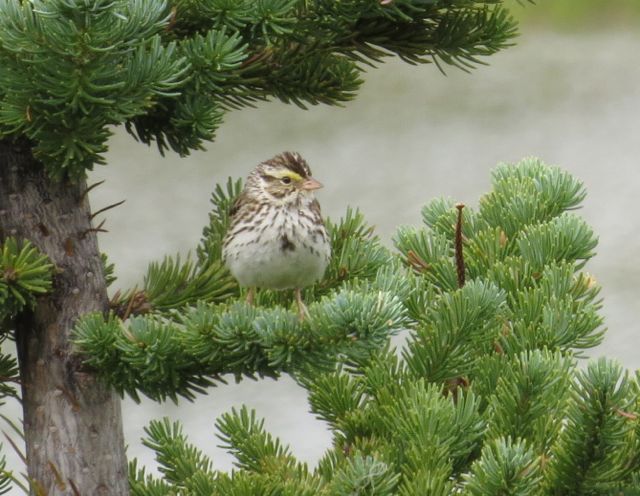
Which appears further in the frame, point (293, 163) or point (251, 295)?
point (293, 163)

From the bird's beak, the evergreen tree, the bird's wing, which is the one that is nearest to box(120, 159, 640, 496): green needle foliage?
the evergreen tree

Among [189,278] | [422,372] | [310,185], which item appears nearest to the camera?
[422,372]

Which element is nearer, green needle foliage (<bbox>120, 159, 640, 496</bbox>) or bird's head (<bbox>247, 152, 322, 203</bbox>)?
green needle foliage (<bbox>120, 159, 640, 496</bbox>)

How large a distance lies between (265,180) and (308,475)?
79cm

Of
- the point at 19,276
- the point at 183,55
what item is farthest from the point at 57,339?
the point at 183,55

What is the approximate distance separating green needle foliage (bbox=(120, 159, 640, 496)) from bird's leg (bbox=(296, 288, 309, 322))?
0.02m

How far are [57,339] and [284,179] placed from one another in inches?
29.4

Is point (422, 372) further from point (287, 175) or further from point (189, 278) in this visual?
point (287, 175)

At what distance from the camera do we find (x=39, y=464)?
1.84m

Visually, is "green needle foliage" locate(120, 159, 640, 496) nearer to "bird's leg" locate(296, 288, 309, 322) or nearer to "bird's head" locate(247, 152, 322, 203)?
"bird's leg" locate(296, 288, 309, 322)

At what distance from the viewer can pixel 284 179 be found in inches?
96.7

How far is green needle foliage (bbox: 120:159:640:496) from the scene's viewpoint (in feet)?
5.09

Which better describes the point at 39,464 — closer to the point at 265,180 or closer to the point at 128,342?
the point at 128,342

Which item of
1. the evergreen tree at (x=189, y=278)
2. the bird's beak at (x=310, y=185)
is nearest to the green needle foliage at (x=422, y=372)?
the evergreen tree at (x=189, y=278)
